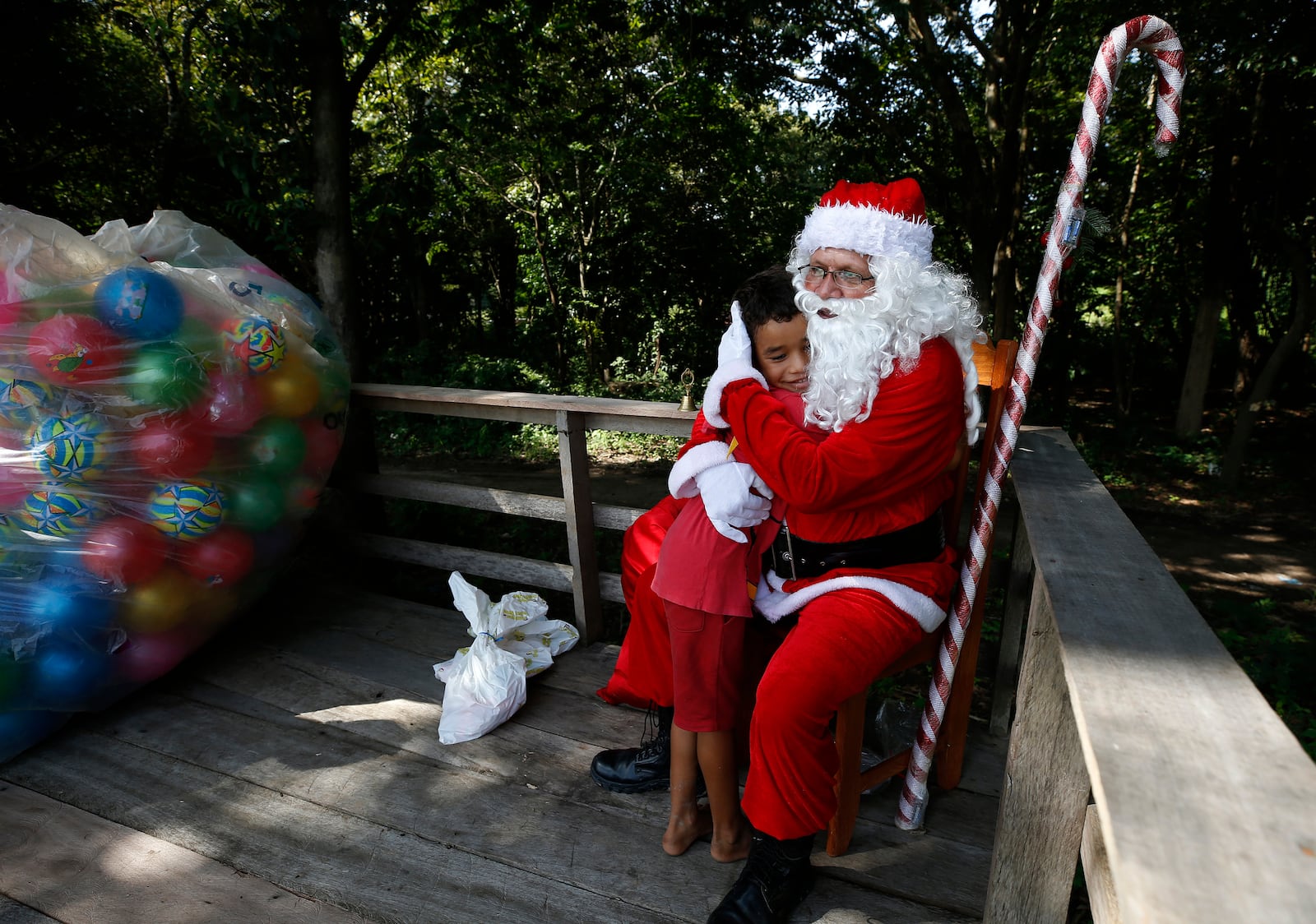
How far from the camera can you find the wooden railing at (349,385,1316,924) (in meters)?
0.68

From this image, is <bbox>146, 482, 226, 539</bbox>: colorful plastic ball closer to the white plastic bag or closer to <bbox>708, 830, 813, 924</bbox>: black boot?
the white plastic bag

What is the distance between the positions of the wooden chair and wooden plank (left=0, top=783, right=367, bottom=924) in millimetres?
1135

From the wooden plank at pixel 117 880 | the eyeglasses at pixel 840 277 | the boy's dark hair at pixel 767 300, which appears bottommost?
the wooden plank at pixel 117 880

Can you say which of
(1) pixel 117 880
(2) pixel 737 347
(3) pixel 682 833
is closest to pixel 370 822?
(1) pixel 117 880

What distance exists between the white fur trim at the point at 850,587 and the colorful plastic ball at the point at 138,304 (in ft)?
5.97

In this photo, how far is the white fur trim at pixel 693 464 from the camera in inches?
74.2

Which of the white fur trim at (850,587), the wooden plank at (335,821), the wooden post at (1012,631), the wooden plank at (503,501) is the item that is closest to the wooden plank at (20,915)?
the wooden plank at (335,821)

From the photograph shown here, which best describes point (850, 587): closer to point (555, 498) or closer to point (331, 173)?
point (555, 498)

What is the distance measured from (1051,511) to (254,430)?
2245mm

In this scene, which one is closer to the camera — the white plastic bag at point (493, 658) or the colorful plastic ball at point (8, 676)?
the colorful plastic ball at point (8, 676)

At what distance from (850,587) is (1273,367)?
7.02 metres

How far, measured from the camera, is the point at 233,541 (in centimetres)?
250

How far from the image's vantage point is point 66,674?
2.22m

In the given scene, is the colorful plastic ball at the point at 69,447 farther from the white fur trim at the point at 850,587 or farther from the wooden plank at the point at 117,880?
the white fur trim at the point at 850,587
